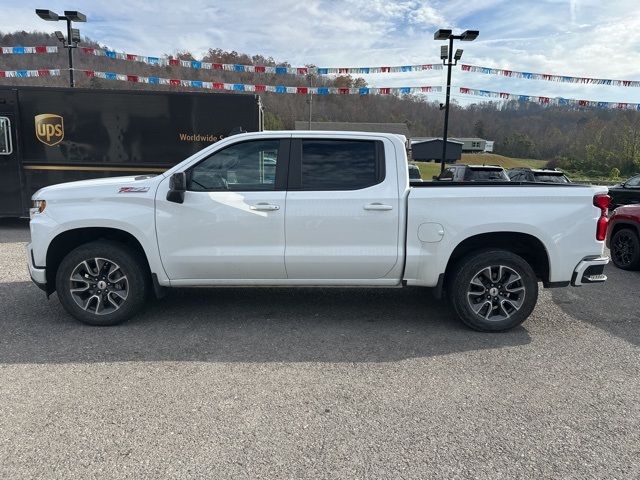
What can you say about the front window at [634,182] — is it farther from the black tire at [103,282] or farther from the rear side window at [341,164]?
the black tire at [103,282]

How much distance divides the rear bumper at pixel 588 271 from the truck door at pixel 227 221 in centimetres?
287

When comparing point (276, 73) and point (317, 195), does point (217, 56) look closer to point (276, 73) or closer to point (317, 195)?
point (276, 73)

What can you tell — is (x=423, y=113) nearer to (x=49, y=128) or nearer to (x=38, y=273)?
(x=49, y=128)

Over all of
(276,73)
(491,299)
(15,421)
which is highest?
(276,73)

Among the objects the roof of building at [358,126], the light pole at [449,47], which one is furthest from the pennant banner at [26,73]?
the roof of building at [358,126]

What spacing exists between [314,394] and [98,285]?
2.55 metres

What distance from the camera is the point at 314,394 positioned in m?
3.40

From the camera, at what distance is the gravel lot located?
2.66m

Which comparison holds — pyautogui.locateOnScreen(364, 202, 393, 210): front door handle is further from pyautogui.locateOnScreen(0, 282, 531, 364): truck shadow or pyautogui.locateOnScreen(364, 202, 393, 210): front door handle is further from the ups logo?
the ups logo

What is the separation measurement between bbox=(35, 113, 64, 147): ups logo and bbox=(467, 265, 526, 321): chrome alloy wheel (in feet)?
30.8

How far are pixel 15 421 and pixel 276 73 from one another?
17.6m

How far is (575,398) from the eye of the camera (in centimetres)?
341

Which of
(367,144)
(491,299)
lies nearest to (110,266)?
(367,144)

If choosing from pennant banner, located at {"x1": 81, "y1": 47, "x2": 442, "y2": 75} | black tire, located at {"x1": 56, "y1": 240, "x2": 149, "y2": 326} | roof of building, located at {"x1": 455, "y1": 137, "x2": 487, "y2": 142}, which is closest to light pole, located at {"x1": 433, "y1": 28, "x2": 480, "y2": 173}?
pennant banner, located at {"x1": 81, "y1": 47, "x2": 442, "y2": 75}
